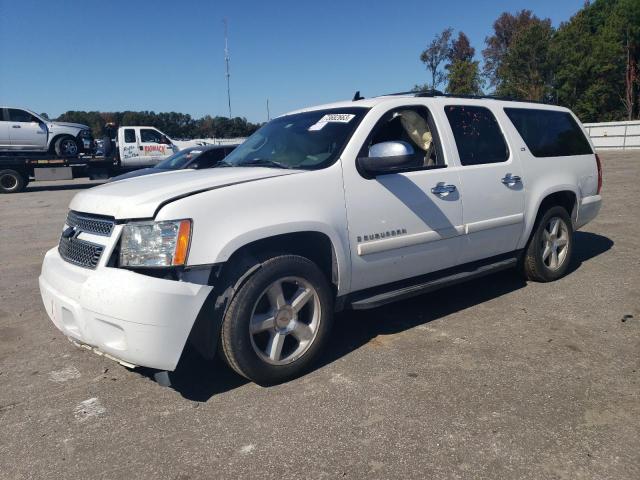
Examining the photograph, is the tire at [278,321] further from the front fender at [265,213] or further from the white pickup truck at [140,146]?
the white pickup truck at [140,146]

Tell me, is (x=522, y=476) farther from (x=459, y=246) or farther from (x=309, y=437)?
(x=459, y=246)

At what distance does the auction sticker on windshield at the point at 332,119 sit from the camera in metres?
3.75

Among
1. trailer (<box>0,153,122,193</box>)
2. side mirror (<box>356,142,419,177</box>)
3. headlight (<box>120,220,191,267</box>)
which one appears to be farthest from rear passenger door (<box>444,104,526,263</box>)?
trailer (<box>0,153,122,193</box>)

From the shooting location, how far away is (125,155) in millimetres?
19797

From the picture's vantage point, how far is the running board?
11.5 feet

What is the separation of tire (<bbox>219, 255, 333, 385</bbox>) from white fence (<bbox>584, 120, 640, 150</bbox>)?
29.8 meters

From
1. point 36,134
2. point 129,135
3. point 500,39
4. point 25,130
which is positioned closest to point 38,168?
point 36,134

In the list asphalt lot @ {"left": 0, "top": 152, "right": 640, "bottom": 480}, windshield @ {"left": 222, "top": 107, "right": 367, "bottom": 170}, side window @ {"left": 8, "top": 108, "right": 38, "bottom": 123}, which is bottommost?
asphalt lot @ {"left": 0, "top": 152, "right": 640, "bottom": 480}

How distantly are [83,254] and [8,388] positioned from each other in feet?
3.48

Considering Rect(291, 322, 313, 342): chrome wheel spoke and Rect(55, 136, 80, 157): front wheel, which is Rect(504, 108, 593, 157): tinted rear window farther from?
Rect(55, 136, 80, 157): front wheel

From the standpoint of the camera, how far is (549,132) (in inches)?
199

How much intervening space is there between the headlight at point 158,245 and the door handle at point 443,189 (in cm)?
191

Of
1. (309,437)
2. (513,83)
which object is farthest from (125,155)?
(513,83)

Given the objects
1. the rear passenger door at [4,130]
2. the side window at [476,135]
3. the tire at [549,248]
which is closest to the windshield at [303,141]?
the side window at [476,135]
